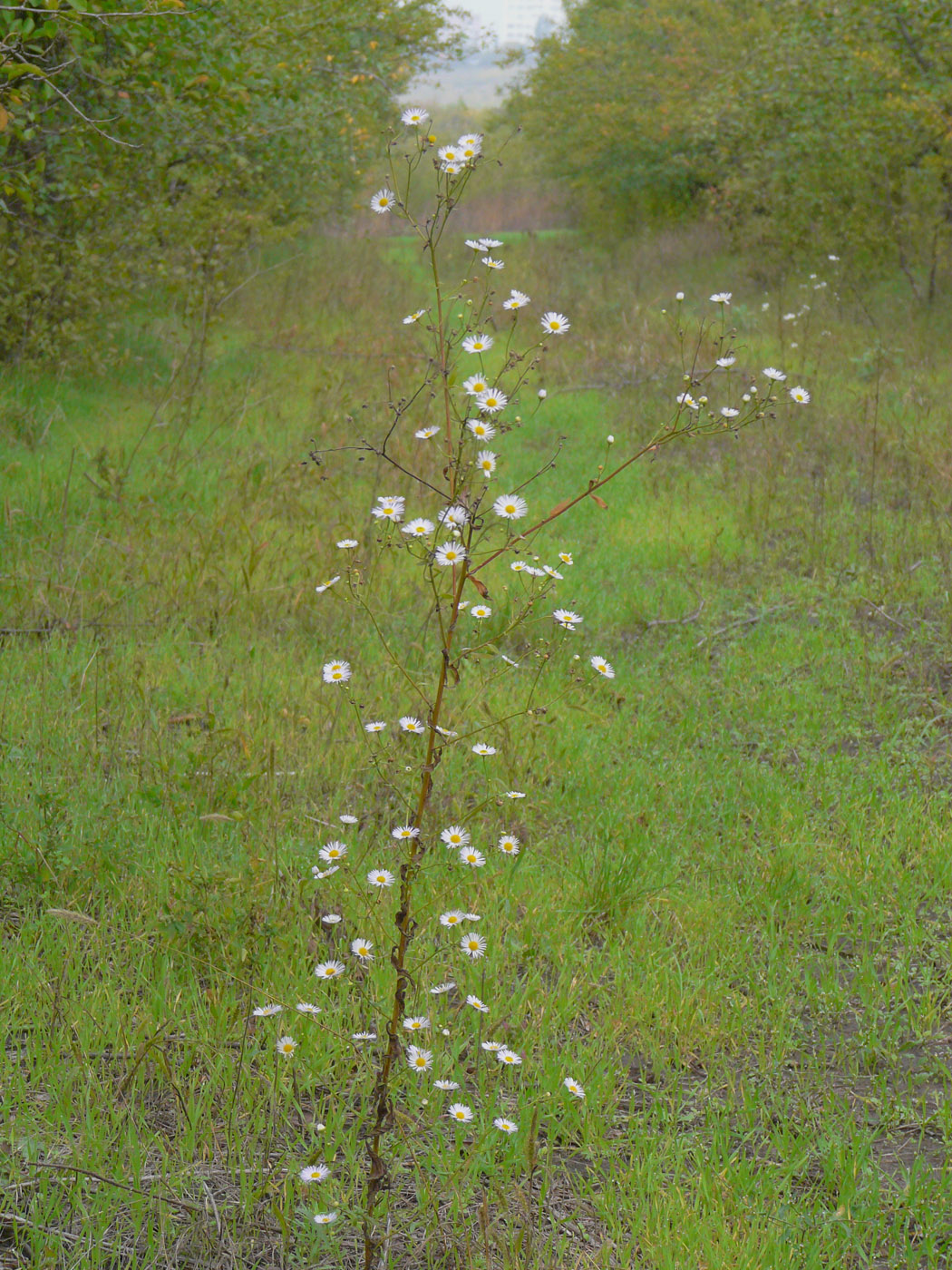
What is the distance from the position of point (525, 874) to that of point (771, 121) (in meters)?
13.1

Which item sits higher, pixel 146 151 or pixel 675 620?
pixel 146 151

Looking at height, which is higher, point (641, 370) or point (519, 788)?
point (519, 788)

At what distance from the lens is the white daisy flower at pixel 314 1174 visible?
197cm

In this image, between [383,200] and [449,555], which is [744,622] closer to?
[449,555]

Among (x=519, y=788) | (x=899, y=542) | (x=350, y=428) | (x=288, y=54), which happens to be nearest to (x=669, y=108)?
(x=288, y=54)

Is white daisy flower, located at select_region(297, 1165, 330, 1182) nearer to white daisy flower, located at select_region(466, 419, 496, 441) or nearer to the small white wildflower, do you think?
the small white wildflower

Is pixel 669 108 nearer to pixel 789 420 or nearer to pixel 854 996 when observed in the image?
pixel 789 420

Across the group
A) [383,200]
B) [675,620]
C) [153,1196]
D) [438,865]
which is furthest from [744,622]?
[153,1196]

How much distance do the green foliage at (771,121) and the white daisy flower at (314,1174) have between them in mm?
10598

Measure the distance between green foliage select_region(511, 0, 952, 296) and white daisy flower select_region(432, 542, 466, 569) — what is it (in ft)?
32.0

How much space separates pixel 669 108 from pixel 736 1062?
53.7 ft

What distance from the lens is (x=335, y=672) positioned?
2678mm

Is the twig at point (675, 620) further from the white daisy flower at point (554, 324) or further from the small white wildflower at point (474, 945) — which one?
the white daisy flower at point (554, 324)

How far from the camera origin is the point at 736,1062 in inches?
106
